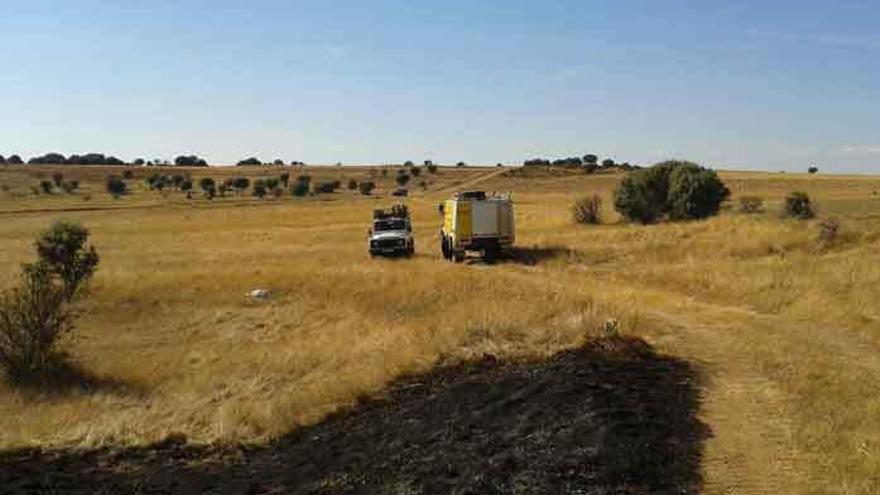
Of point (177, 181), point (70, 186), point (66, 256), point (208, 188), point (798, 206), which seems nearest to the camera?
point (66, 256)

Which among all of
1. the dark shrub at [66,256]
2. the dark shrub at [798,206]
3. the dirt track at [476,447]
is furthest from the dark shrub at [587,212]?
the dirt track at [476,447]

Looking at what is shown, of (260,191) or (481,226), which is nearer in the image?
(481,226)

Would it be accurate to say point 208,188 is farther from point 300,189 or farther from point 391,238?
point 391,238

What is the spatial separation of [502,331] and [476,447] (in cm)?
801

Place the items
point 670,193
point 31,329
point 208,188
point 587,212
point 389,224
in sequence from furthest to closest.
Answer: point 208,188, point 587,212, point 670,193, point 389,224, point 31,329

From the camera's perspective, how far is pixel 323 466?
12914mm

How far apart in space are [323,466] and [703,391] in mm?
5582

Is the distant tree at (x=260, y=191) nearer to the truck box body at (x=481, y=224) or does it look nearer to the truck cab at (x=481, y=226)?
the truck cab at (x=481, y=226)

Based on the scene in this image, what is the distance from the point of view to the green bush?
2143 inches

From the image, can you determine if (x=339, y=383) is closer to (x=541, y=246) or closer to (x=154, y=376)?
(x=154, y=376)

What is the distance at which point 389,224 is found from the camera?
46.3 meters

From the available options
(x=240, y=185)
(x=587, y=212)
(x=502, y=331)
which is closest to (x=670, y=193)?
(x=587, y=212)

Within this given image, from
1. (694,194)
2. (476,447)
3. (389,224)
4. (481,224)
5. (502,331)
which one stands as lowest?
(476,447)

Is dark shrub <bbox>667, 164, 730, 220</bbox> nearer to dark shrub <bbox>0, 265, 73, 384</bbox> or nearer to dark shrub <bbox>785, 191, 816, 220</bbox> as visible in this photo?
dark shrub <bbox>785, 191, 816, 220</bbox>
